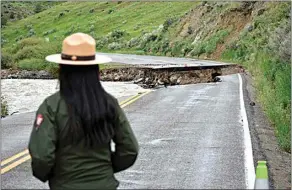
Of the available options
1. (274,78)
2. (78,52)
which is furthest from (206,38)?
(78,52)

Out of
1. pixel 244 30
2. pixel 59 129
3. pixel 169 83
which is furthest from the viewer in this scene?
pixel 244 30

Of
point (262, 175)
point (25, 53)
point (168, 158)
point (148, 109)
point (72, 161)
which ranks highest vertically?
point (72, 161)

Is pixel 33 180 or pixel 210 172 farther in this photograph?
pixel 210 172

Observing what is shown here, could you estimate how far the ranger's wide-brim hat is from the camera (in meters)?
4.32

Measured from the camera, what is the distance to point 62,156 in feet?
14.3

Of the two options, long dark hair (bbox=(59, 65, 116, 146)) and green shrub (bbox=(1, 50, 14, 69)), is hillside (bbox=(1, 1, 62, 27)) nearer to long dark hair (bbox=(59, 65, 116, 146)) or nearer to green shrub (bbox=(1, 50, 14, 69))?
green shrub (bbox=(1, 50, 14, 69))

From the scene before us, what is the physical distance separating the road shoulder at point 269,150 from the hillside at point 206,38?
213 millimetres

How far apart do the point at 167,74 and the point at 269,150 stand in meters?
19.0

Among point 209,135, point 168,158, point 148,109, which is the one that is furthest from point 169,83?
point 168,158

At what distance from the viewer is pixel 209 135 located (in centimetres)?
1162

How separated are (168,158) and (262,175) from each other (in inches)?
154

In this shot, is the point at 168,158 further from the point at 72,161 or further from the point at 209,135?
the point at 72,161

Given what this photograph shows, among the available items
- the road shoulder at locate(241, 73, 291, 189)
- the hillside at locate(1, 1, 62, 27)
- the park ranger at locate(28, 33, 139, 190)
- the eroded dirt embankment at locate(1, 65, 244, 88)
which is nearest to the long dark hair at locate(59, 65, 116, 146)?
the park ranger at locate(28, 33, 139, 190)

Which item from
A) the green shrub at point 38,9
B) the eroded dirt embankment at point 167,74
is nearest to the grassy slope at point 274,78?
the eroded dirt embankment at point 167,74
